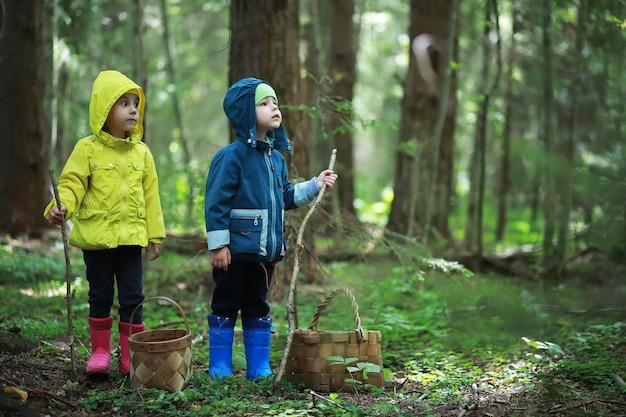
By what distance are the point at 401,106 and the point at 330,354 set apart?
259 inches

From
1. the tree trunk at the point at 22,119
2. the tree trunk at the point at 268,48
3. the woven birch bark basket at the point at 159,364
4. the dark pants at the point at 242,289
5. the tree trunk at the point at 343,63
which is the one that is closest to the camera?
the woven birch bark basket at the point at 159,364

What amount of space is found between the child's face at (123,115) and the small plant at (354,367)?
2.01 metres

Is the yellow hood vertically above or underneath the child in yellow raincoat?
above

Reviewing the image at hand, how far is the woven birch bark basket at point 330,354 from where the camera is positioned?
160 inches

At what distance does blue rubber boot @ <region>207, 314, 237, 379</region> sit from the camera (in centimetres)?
428

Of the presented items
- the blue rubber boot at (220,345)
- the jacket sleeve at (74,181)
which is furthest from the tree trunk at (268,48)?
the jacket sleeve at (74,181)

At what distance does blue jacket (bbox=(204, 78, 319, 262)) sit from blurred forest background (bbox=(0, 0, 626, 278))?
1230 millimetres

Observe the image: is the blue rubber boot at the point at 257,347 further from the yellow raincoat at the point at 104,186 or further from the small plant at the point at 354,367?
the yellow raincoat at the point at 104,186

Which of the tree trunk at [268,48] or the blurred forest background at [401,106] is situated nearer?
the blurred forest background at [401,106]

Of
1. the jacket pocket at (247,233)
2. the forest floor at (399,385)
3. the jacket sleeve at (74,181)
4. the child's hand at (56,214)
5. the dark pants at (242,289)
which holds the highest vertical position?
the jacket sleeve at (74,181)

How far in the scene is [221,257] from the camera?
4.05 m

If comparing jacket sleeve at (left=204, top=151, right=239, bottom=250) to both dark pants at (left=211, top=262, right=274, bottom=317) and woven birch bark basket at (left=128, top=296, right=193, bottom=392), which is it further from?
woven birch bark basket at (left=128, top=296, right=193, bottom=392)

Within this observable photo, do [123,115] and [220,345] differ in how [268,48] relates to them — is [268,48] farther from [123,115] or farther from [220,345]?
[220,345]

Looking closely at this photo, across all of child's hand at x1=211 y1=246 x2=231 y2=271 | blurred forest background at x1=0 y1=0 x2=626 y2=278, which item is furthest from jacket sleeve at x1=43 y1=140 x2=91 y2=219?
blurred forest background at x1=0 y1=0 x2=626 y2=278
